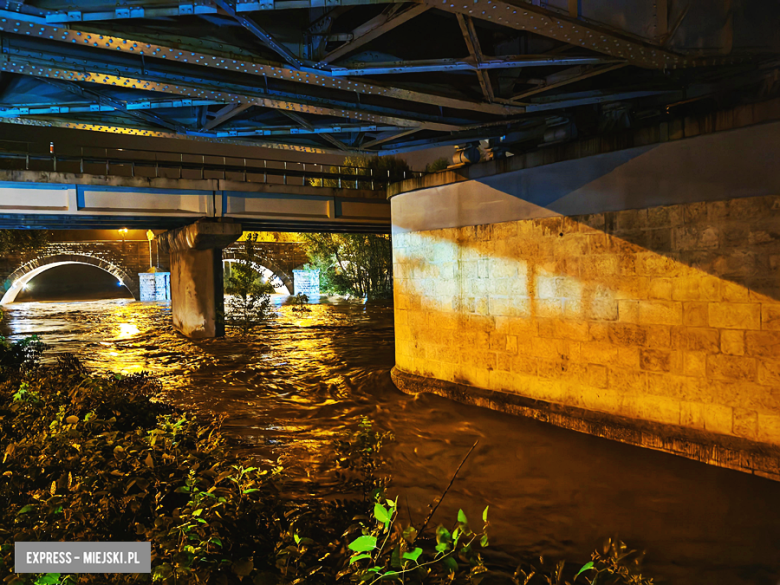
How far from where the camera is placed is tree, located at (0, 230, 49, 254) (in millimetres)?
33969

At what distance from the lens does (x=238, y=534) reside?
348 centimetres

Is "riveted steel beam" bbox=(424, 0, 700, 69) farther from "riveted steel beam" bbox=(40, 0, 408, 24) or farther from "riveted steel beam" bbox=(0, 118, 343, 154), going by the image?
"riveted steel beam" bbox=(0, 118, 343, 154)

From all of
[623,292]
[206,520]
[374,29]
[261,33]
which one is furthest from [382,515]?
[623,292]

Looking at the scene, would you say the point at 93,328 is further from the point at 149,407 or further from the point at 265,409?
the point at 149,407

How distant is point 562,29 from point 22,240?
4175cm

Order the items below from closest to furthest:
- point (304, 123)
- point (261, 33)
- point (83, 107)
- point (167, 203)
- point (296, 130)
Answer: point (261, 33) → point (83, 107) → point (304, 123) → point (296, 130) → point (167, 203)

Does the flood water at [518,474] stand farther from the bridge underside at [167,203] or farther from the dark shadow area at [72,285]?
the dark shadow area at [72,285]

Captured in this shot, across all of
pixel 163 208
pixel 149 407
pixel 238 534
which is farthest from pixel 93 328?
pixel 238 534

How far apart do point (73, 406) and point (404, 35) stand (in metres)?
6.40

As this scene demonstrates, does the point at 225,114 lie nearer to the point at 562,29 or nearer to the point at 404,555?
the point at 562,29

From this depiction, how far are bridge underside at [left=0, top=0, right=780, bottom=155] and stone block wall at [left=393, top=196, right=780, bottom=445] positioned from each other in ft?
6.45

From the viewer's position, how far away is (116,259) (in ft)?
147

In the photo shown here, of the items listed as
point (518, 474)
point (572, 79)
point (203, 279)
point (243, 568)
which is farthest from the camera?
point (203, 279)

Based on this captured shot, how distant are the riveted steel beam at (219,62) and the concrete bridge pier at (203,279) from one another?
1366 centimetres
